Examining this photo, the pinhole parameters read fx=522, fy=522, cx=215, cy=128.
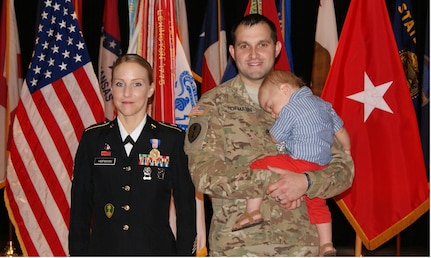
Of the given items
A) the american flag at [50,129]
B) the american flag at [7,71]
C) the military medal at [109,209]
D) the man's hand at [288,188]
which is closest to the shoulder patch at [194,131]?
the man's hand at [288,188]

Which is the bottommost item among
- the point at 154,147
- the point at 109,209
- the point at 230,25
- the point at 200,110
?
the point at 109,209

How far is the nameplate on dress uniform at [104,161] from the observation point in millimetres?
2250

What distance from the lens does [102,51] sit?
5.06m

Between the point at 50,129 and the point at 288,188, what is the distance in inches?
96.6

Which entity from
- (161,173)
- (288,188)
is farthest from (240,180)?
(161,173)

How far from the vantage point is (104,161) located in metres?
2.26

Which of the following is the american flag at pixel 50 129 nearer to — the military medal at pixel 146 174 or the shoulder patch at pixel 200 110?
the military medal at pixel 146 174

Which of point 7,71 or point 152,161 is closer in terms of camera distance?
point 152,161

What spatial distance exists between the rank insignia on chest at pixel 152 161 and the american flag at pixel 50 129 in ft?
5.84

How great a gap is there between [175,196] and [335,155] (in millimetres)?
717

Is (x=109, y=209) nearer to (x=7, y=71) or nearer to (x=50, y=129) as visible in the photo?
(x=50, y=129)

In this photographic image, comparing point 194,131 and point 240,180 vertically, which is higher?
point 194,131

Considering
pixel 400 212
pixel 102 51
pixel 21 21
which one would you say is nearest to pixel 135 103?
pixel 400 212

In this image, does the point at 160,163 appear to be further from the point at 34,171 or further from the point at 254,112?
the point at 34,171
